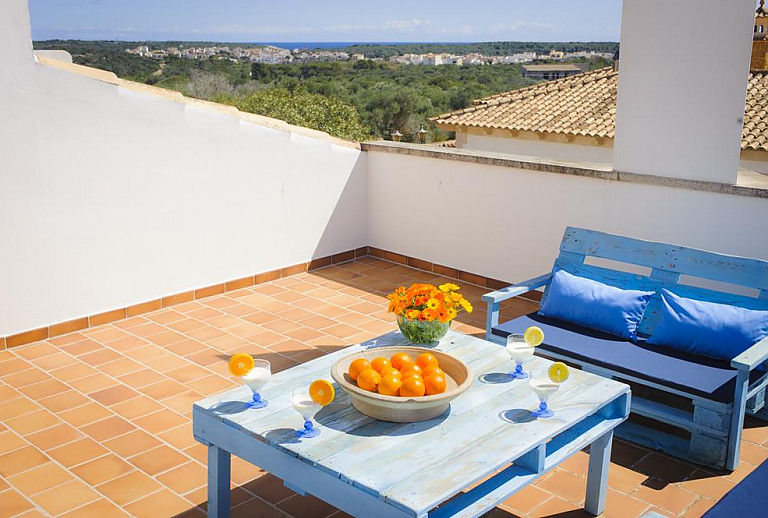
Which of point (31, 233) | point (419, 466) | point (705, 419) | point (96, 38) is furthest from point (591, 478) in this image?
point (96, 38)

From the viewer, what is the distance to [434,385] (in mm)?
2846

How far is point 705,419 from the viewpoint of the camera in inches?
141

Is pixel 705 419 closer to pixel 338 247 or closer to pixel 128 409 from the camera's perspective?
pixel 128 409

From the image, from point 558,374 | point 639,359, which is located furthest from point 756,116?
point 558,374

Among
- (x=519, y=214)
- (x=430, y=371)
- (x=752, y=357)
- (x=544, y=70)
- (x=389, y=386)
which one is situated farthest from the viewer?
(x=544, y=70)

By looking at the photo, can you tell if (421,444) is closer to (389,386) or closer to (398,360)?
(389,386)

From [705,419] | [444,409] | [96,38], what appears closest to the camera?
[444,409]

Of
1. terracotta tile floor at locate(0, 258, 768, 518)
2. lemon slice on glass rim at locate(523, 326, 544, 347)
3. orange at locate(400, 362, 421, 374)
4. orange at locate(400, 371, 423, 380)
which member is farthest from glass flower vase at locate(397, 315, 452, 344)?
terracotta tile floor at locate(0, 258, 768, 518)

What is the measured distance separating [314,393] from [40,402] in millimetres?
2326

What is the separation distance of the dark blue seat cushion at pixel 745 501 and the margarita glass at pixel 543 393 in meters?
0.67

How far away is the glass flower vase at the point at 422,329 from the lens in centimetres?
361

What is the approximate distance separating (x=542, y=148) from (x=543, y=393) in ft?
38.2

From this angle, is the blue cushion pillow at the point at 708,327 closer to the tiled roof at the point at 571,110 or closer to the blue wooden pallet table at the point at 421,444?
the blue wooden pallet table at the point at 421,444

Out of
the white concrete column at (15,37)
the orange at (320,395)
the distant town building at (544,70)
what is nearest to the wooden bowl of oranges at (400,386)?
the orange at (320,395)
